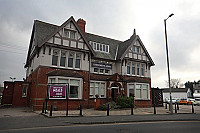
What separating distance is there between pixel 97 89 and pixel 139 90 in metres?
6.53

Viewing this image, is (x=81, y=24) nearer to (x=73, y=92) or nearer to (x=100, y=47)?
(x=100, y=47)

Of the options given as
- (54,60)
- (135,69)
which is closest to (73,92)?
(54,60)

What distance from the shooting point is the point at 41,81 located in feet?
59.9

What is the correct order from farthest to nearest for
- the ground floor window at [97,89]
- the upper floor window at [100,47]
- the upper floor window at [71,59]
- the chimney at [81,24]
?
the upper floor window at [100,47], the chimney at [81,24], the ground floor window at [97,89], the upper floor window at [71,59]

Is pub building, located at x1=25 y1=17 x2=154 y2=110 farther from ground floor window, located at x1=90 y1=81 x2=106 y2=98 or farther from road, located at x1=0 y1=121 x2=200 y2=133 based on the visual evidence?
road, located at x1=0 y1=121 x2=200 y2=133

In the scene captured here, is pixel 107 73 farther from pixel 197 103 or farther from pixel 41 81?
pixel 197 103

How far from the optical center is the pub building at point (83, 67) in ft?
61.4

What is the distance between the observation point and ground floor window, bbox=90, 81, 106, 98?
72.7 ft

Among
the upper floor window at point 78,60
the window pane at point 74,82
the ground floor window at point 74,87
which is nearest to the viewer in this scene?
the ground floor window at point 74,87

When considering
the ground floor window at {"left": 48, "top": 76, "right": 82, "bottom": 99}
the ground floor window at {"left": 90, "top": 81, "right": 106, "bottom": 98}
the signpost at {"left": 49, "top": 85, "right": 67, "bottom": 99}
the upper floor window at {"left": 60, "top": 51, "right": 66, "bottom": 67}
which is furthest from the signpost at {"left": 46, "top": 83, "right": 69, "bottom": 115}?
the ground floor window at {"left": 90, "top": 81, "right": 106, "bottom": 98}

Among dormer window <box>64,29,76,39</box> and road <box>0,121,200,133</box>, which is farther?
dormer window <box>64,29,76,39</box>

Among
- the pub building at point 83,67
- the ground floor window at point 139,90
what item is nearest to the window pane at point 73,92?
the pub building at point 83,67

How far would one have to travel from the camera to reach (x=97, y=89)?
2269 centimetres

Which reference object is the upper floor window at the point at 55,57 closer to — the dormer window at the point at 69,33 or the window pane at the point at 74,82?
the dormer window at the point at 69,33
